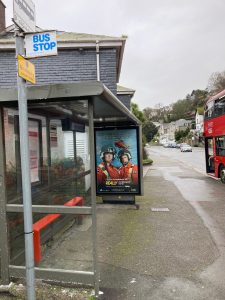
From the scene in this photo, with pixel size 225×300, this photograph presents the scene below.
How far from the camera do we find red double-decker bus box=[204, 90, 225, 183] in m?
14.0

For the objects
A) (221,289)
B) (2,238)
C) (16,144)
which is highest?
(16,144)

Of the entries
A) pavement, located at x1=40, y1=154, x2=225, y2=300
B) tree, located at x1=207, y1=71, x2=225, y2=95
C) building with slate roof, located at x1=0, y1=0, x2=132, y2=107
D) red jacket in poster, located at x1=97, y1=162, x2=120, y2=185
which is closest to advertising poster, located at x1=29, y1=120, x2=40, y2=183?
pavement, located at x1=40, y1=154, x2=225, y2=300

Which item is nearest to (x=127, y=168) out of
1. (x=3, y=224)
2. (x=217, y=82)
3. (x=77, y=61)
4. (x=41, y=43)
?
(x=3, y=224)

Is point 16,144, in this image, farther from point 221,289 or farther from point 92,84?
point 221,289

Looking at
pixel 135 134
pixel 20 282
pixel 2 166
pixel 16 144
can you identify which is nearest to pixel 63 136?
pixel 16 144

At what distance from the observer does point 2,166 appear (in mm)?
4141

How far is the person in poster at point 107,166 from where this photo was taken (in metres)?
8.62

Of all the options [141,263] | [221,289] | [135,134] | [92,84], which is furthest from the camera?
[135,134]

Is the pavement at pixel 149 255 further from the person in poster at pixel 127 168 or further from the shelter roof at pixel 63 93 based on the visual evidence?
the shelter roof at pixel 63 93

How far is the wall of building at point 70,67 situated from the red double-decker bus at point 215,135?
16.0 feet

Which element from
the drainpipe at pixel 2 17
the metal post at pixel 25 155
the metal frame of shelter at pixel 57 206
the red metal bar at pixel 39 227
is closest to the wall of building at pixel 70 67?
the drainpipe at pixel 2 17

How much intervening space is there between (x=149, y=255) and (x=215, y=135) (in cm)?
1073

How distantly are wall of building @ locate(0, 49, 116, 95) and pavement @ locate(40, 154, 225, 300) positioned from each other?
6.68 meters

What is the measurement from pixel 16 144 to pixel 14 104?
23.0 inches
